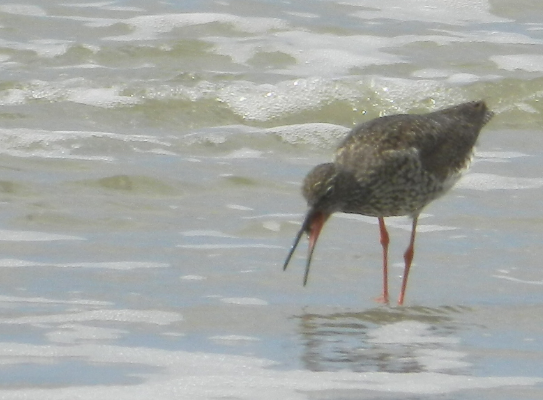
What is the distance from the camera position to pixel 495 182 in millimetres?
8773

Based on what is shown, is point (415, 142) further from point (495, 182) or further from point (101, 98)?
point (101, 98)

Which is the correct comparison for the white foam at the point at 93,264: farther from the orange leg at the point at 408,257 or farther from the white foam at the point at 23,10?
the white foam at the point at 23,10

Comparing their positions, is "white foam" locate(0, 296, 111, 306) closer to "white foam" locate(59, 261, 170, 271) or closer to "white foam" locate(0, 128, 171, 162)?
"white foam" locate(59, 261, 170, 271)

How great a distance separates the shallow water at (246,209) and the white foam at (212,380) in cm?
1


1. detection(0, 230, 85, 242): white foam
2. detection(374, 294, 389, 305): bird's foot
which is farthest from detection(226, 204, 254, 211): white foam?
detection(374, 294, 389, 305): bird's foot

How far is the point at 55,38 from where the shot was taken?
12570 mm

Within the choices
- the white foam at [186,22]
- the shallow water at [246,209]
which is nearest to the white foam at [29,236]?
the shallow water at [246,209]

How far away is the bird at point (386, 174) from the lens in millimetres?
6574

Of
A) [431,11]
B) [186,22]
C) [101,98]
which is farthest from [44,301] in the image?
[431,11]

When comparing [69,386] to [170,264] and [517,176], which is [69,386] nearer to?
[170,264]

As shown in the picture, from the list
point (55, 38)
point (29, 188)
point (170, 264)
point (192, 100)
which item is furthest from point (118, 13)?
point (170, 264)

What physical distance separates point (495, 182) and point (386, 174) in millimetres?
2145

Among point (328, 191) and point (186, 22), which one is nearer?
point (328, 191)

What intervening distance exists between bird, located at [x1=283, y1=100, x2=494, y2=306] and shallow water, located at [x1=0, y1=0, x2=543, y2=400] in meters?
0.35
